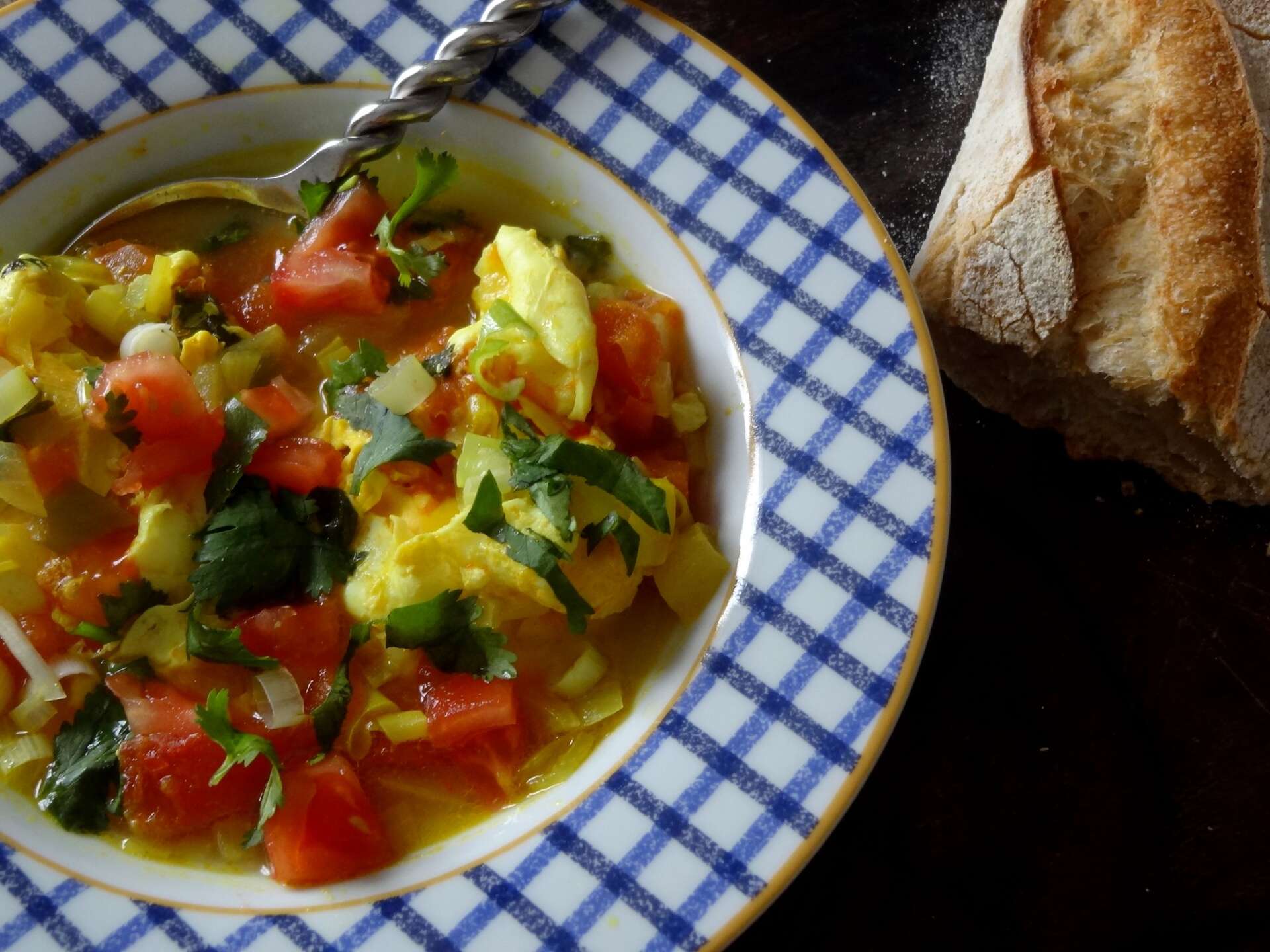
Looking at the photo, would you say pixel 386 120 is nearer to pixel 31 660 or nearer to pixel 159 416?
pixel 159 416

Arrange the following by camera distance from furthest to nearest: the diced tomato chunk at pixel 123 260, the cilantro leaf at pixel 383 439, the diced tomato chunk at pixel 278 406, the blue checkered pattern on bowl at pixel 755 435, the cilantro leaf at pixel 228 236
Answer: the cilantro leaf at pixel 228 236 → the diced tomato chunk at pixel 123 260 → the diced tomato chunk at pixel 278 406 → the cilantro leaf at pixel 383 439 → the blue checkered pattern on bowl at pixel 755 435

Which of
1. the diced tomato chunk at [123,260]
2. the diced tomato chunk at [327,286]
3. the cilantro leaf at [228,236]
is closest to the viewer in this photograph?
the diced tomato chunk at [327,286]

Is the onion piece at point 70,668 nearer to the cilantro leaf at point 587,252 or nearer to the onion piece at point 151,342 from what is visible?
the onion piece at point 151,342

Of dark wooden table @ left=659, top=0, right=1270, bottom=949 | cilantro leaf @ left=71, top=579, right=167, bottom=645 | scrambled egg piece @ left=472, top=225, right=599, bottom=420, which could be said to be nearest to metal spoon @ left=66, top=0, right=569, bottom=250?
scrambled egg piece @ left=472, top=225, right=599, bottom=420

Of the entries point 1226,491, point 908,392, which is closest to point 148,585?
point 908,392

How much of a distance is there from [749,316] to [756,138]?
51cm

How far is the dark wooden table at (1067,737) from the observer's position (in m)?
3.16

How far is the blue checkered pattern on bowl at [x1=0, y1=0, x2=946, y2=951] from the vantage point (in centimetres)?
265

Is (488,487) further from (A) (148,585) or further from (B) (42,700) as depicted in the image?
(B) (42,700)

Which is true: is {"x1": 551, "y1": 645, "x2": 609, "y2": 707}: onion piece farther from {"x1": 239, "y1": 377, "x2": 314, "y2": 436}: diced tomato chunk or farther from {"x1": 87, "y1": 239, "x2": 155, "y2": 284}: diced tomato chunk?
{"x1": 87, "y1": 239, "x2": 155, "y2": 284}: diced tomato chunk

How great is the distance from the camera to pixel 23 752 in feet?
10.0

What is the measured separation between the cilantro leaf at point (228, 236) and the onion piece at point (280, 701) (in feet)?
4.74

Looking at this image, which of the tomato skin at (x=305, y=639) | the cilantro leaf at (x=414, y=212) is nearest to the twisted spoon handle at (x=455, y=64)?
the cilantro leaf at (x=414, y=212)

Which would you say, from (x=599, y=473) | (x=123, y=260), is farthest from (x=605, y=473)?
(x=123, y=260)
